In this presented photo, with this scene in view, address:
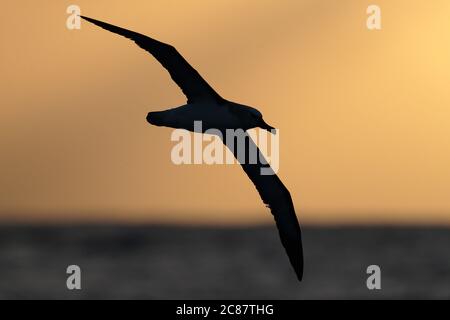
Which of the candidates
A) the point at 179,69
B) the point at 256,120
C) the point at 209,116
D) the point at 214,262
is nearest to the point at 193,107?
the point at 209,116

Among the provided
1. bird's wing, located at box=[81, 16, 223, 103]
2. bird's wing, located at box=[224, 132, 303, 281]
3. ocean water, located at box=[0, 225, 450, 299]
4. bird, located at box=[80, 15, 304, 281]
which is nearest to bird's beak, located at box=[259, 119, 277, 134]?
bird, located at box=[80, 15, 304, 281]

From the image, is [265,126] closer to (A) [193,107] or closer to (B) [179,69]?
(A) [193,107]

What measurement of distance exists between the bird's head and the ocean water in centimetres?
6773

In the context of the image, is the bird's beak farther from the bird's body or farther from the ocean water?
the ocean water

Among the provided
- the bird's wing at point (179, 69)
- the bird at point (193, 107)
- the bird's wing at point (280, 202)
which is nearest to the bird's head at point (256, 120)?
the bird at point (193, 107)

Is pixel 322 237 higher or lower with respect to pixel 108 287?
higher

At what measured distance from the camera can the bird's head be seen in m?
27.9

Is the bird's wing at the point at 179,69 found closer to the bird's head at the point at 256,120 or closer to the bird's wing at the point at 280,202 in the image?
the bird's head at the point at 256,120

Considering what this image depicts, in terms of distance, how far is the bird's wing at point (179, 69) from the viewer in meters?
26.8

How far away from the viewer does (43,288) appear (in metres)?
104

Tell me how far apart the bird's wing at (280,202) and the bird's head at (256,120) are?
5.84 feet
